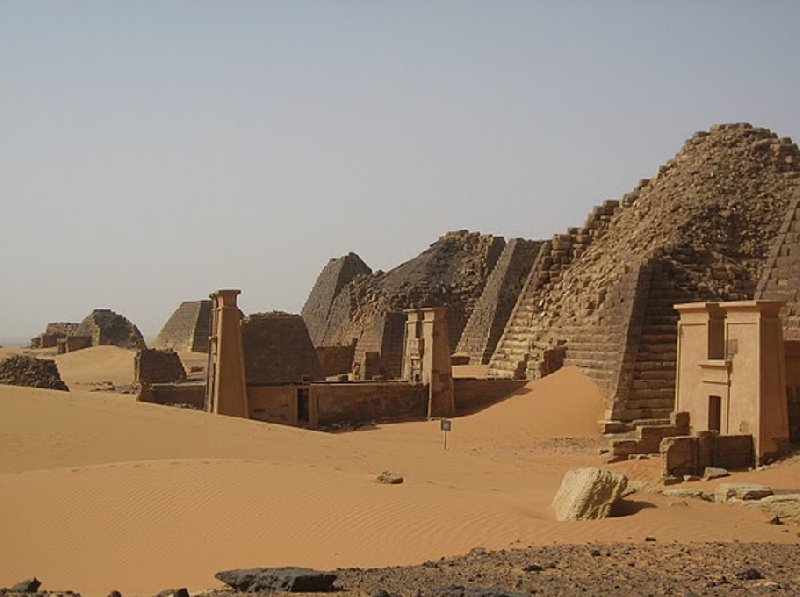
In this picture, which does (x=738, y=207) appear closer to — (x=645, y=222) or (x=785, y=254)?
(x=645, y=222)

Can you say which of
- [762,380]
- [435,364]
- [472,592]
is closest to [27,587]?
[472,592]

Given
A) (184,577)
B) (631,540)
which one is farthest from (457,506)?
(184,577)

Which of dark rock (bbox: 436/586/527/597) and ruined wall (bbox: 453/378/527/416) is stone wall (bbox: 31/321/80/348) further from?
dark rock (bbox: 436/586/527/597)

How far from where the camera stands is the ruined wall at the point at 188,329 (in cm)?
5853

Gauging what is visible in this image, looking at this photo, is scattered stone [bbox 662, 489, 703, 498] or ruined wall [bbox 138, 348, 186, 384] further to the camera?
ruined wall [bbox 138, 348, 186, 384]

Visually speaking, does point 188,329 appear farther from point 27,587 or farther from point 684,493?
point 27,587

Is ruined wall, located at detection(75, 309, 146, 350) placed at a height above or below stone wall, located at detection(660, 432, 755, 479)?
above

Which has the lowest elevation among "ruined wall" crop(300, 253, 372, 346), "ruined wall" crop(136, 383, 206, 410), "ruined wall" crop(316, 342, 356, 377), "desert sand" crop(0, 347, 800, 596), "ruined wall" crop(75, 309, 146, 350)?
"desert sand" crop(0, 347, 800, 596)

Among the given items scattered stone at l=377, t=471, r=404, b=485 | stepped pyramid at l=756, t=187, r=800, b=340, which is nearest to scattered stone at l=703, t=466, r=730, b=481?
scattered stone at l=377, t=471, r=404, b=485

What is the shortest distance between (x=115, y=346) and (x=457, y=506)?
47.9 m

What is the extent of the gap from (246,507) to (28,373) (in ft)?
54.2

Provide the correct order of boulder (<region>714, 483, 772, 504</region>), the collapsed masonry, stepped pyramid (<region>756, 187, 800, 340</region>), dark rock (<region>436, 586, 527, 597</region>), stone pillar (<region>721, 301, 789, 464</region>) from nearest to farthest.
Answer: dark rock (<region>436, 586, 527, 597</region>) < boulder (<region>714, 483, 772, 504</region>) < stone pillar (<region>721, 301, 789, 464</region>) < stepped pyramid (<region>756, 187, 800, 340</region>) < the collapsed masonry

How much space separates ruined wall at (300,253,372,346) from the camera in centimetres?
5791

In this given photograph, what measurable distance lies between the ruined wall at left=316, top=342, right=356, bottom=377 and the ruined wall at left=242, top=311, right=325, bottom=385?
10.4 metres
